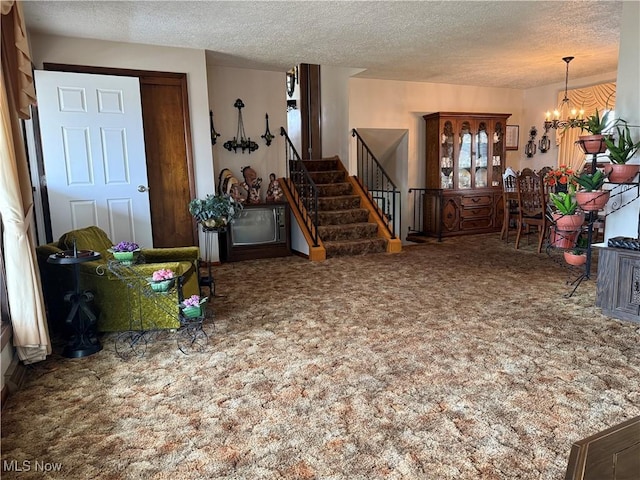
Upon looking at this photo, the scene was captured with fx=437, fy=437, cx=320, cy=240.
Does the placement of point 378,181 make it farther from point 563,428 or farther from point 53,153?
point 563,428

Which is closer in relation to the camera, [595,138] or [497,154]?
[595,138]

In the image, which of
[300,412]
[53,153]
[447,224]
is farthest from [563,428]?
[447,224]

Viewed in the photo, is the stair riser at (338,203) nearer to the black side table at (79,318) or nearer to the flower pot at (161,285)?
the flower pot at (161,285)

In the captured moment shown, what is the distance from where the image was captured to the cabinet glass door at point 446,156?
7652 mm

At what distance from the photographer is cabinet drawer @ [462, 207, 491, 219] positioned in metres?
7.82

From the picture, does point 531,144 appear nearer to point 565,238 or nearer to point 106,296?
point 565,238

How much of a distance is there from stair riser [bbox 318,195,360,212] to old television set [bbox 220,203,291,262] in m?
0.74

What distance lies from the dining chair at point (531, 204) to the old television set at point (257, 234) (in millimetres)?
3314

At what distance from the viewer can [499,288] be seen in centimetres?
432

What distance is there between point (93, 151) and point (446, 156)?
18.4 ft

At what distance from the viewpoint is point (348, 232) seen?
634 cm

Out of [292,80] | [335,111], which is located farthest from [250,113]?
[292,80]

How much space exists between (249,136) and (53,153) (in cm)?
267

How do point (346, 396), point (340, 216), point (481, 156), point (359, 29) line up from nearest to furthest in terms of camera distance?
point (346, 396) < point (359, 29) < point (340, 216) < point (481, 156)
